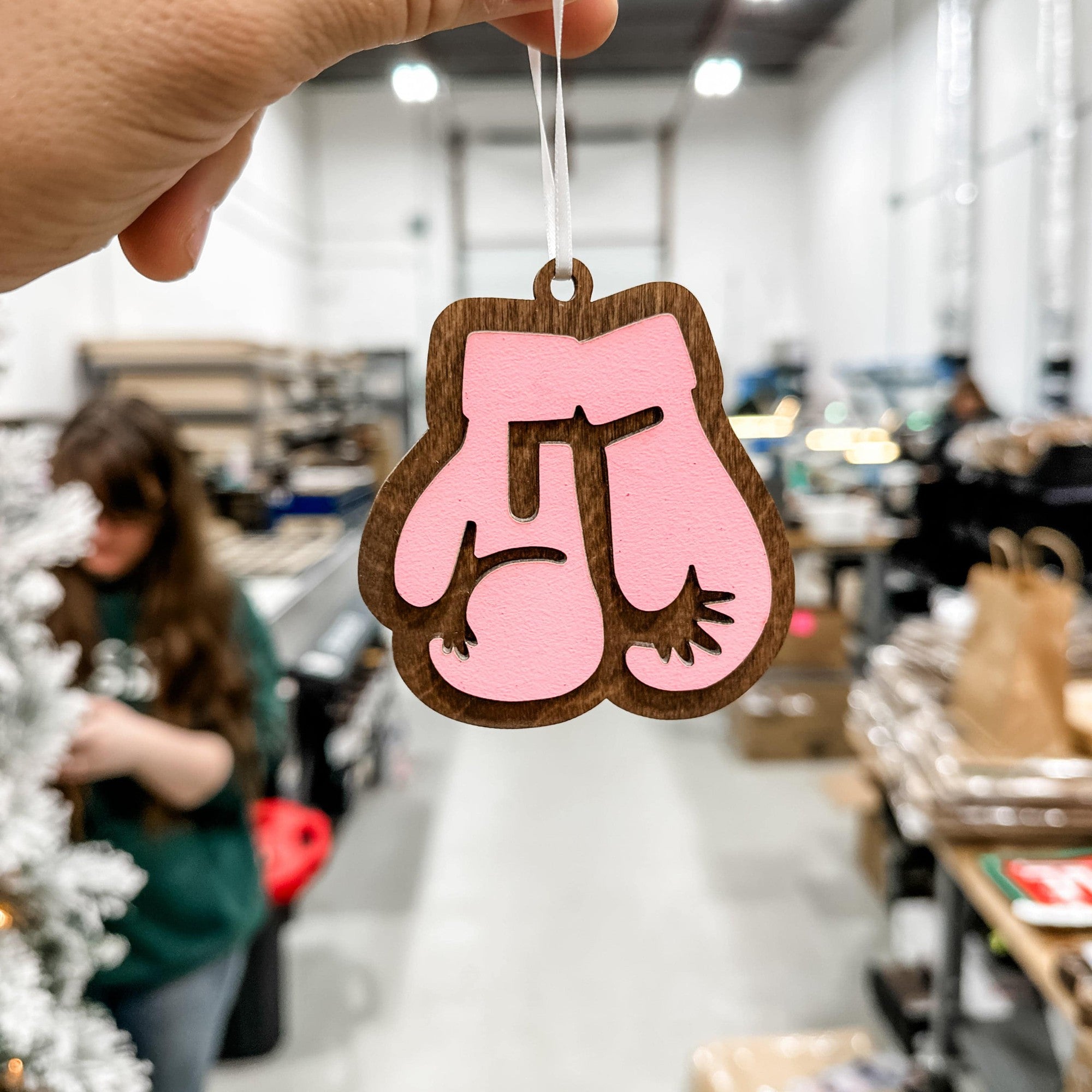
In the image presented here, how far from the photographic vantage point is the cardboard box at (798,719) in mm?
4219

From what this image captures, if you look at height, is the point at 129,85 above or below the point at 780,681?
above

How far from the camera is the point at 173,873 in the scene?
149 centimetres

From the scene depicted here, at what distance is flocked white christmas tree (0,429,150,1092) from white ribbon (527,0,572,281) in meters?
0.76

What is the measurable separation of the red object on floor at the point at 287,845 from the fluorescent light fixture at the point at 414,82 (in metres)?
5.54

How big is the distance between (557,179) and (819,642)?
397 centimetres

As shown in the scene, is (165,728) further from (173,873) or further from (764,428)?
(764,428)

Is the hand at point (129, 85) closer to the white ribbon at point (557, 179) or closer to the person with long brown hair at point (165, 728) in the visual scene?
the white ribbon at point (557, 179)

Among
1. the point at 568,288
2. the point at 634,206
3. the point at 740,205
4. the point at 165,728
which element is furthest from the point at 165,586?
the point at 740,205

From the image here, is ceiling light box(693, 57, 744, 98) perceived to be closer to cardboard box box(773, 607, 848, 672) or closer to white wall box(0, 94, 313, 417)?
white wall box(0, 94, 313, 417)

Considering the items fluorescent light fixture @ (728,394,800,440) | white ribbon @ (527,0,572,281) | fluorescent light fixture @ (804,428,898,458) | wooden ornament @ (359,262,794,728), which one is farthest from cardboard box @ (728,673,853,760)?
white ribbon @ (527,0,572,281)

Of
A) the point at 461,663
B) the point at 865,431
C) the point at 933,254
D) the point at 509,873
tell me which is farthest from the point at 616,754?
the point at 933,254

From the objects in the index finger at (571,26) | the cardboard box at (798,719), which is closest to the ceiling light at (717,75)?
the cardboard box at (798,719)

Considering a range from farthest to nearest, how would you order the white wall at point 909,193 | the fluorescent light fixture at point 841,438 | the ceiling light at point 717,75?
the ceiling light at point 717,75, the white wall at point 909,193, the fluorescent light fixture at point 841,438

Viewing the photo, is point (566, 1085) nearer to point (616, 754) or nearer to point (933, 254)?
point (616, 754)
